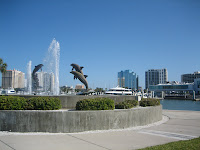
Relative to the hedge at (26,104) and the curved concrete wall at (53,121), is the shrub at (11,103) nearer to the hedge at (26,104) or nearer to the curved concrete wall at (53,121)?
the hedge at (26,104)

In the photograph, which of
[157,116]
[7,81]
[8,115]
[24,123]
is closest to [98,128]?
[24,123]

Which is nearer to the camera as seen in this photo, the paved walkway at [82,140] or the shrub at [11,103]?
the paved walkway at [82,140]

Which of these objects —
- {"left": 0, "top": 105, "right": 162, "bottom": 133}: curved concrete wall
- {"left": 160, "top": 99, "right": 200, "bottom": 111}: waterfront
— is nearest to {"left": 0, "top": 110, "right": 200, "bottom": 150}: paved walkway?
{"left": 0, "top": 105, "right": 162, "bottom": 133}: curved concrete wall

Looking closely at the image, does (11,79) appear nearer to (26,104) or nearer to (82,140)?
(26,104)

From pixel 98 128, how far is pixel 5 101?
4.82 m

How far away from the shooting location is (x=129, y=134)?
9.26m

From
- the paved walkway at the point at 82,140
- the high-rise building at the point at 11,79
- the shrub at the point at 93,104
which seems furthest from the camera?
the high-rise building at the point at 11,79

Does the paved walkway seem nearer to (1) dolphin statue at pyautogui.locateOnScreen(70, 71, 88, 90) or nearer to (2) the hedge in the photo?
(2) the hedge

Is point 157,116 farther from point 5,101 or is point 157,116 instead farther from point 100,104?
point 5,101

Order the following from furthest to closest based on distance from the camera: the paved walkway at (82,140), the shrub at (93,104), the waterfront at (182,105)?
the waterfront at (182,105)
the shrub at (93,104)
the paved walkway at (82,140)

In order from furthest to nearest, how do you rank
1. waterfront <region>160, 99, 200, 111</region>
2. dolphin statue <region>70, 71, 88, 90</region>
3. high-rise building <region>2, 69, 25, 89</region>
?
high-rise building <region>2, 69, 25, 89</region> → waterfront <region>160, 99, 200, 111</region> → dolphin statue <region>70, 71, 88, 90</region>

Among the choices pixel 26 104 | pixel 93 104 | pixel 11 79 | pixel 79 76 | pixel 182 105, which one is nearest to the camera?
pixel 26 104

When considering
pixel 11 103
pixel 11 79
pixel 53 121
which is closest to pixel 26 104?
pixel 11 103

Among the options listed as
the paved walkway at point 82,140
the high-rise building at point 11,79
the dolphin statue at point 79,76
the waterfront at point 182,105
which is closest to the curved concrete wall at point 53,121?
the paved walkway at point 82,140
